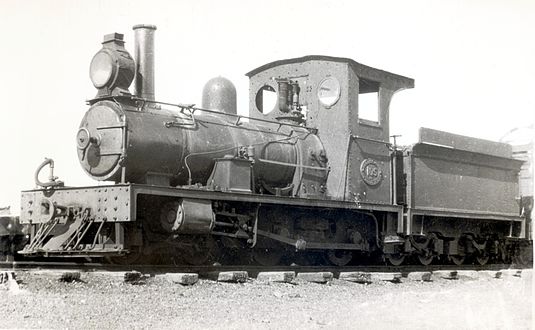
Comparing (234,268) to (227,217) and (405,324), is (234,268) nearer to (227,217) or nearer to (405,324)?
(227,217)

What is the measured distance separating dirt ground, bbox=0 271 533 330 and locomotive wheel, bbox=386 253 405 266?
3.41 meters

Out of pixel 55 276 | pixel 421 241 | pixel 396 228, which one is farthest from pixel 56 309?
pixel 421 241

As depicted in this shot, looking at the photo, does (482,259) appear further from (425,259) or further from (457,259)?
(425,259)

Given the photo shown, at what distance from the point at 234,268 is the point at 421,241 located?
4789 millimetres

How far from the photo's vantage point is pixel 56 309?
6195mm

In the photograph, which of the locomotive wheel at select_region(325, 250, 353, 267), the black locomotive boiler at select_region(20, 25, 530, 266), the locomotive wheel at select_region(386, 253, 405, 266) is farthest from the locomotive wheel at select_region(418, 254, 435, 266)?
the locomotive wheel at select_region(325, 250, 353, 267)

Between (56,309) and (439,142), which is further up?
(439,142)

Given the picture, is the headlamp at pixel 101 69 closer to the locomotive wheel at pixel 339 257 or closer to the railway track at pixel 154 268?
the railway track at pixel 154 268

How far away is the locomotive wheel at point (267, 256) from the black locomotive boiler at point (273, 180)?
28 millimetres

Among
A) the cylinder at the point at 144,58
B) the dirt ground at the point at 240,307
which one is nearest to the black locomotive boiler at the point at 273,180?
the cylinder at the point at 144,58

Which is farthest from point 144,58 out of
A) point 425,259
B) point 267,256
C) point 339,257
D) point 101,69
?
point 425,259

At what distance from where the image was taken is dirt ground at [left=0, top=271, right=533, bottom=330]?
604 centimetres

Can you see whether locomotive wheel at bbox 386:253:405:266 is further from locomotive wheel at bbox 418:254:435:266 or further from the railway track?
the railway track

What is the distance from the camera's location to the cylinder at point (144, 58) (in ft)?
31.0
